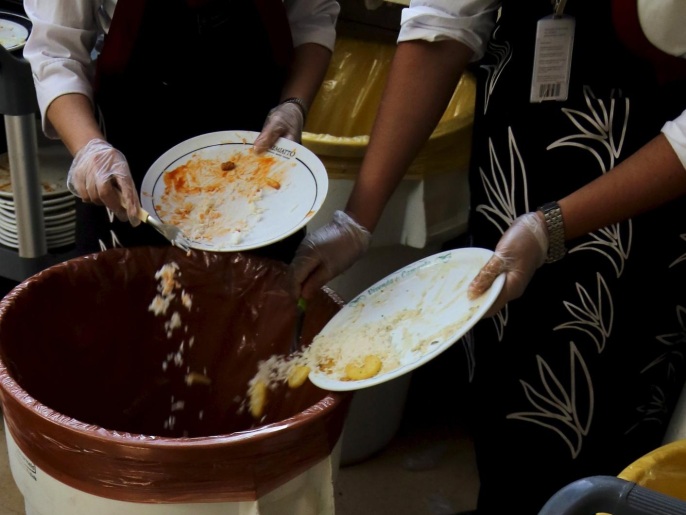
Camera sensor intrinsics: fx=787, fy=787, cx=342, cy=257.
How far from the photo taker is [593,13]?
874 mm

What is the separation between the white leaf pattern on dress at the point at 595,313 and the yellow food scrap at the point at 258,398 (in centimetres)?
39

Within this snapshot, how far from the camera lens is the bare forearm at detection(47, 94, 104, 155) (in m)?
0.96

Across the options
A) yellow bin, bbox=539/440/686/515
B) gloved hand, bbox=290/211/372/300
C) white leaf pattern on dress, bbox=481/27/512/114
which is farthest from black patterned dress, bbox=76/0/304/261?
yellow bin, bbox=539/440/686/515

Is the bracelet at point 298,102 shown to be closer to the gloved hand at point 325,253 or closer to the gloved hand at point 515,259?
the gloved hand at point 325,253

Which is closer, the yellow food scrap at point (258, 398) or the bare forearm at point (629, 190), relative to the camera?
the bare forearm at point (629, 190)

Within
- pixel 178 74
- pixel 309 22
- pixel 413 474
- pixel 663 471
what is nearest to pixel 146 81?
pixel 178 74

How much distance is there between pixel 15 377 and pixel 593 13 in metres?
0.75

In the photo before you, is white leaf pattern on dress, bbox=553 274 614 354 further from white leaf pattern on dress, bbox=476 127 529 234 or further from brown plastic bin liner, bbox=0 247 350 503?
brown plastic bin liner, bbox=0 247 350 503

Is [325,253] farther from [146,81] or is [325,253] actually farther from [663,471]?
[663,471]

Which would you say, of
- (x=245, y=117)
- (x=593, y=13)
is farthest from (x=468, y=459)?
(x=593, y=13)

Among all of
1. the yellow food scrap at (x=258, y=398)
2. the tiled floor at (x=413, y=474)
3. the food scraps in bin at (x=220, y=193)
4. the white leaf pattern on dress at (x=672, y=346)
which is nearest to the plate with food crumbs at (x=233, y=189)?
the food scraps in bin at (x=220, y=193)

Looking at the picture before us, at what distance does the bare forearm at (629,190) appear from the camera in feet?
2.74

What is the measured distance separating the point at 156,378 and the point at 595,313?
596mm

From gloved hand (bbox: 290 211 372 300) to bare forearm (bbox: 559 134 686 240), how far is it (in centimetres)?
26
